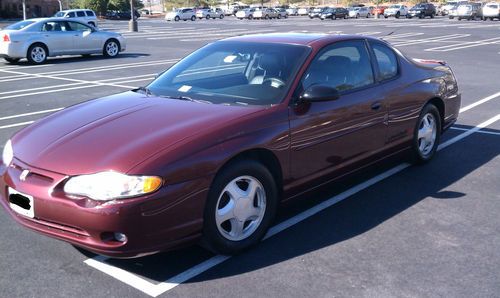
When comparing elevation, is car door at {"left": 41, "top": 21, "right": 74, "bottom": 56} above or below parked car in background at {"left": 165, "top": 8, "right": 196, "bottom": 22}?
below

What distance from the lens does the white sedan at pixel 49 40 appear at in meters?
17.4

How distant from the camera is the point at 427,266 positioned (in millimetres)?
3818

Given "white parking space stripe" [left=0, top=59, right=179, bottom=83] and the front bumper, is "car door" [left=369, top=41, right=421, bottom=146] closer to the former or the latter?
the front bumper

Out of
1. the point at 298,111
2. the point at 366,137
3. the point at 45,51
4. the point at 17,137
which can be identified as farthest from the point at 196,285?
the point at 45,51

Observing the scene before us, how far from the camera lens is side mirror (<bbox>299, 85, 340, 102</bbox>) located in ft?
13.9

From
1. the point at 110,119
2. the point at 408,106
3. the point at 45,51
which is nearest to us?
the point at 110,119

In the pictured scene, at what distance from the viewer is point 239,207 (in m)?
3.93

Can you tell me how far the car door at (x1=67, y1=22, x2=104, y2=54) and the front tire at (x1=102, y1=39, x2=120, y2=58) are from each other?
329mm

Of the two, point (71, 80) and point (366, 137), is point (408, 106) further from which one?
point (71, 80)

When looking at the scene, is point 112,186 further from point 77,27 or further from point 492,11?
point 492,11

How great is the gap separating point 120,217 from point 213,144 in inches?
31.5

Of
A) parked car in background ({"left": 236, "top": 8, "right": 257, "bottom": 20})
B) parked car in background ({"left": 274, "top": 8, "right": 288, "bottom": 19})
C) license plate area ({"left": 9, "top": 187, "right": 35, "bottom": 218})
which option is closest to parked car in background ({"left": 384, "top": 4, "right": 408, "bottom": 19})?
parked car in background ({"left": 274, "top": 8, "right": 288, "bottom": 19})

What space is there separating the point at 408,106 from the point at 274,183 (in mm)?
2186

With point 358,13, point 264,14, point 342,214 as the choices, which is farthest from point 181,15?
point 342,214
